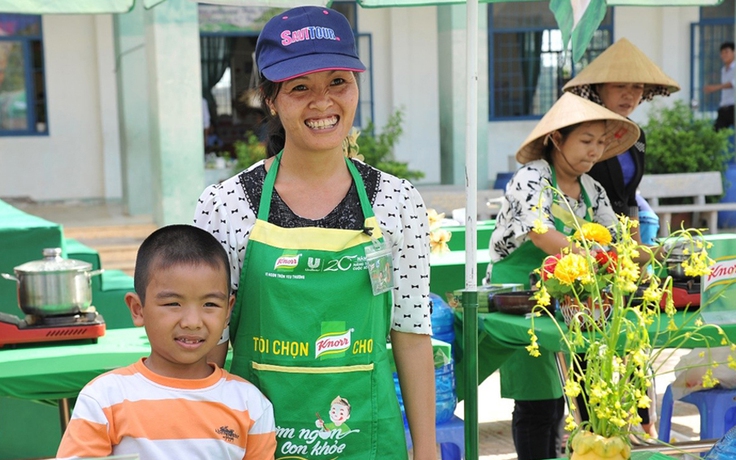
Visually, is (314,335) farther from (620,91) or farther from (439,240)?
(620,91)

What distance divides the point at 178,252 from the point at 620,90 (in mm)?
A: 2891

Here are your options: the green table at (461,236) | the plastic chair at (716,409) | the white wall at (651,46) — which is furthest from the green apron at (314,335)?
the white wall at (651,46)

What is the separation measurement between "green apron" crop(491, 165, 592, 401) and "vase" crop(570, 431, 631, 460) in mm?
1663

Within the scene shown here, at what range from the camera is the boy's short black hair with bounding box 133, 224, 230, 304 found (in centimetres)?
200

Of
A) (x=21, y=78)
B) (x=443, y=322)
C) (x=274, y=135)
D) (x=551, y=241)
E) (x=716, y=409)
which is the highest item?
(x=21, y=78)

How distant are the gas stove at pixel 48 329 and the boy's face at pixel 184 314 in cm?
144

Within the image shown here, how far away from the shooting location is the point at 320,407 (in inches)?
79.6

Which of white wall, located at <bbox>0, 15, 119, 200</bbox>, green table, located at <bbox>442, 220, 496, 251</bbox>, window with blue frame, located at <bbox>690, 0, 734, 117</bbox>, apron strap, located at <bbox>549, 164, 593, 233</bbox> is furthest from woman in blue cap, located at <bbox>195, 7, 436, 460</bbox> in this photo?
window with blue frame, located at <bbox>690, 0, 734, 117</bbox>

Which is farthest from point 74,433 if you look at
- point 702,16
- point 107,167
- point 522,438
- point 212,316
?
point 702,16

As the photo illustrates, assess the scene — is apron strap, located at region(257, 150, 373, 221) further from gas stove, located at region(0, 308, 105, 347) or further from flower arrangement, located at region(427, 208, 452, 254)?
flower arrangement, located at region(427, 208, 452, 254)

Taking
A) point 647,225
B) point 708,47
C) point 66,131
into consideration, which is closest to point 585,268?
point 647,225

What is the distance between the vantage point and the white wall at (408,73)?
45.1ft

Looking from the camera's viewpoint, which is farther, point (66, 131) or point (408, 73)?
point (408, 73)

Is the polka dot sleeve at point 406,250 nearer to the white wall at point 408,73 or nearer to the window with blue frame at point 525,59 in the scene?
the white wall at point 408,73
